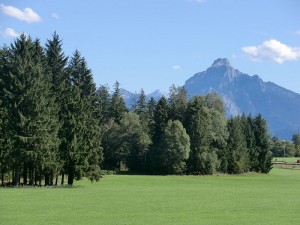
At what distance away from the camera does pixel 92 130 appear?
210 ft

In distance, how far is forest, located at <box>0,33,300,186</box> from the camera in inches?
2201

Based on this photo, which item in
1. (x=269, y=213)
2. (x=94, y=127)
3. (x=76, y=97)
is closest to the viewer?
(x=269, y=213)

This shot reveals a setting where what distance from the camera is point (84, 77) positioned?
8181 centimetres

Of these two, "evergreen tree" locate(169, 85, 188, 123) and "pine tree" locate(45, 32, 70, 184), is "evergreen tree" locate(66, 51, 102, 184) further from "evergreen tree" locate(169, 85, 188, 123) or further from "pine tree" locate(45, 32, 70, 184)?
"evergreen tree" locate(169, 85, 188, 123)

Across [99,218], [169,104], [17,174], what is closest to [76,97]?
[17,174]

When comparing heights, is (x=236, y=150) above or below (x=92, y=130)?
below

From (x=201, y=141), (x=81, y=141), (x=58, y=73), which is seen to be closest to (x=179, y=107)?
(x=201, y=141)

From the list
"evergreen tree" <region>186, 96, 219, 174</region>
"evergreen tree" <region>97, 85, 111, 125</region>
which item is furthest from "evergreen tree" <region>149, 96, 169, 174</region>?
"evergreen tree" <region>97, 85, 111, 125</region>

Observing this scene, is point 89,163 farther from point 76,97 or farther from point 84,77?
point 84,77

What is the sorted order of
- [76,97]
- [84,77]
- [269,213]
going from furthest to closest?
[84,77] → [76,97] → [269,213]

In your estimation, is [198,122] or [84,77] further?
[198,122]

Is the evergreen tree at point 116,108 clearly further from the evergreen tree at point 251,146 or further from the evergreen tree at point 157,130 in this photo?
the evergreen tree at point 251,146

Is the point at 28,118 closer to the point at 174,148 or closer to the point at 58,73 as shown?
the point at 58,73

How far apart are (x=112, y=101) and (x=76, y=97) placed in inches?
2220
